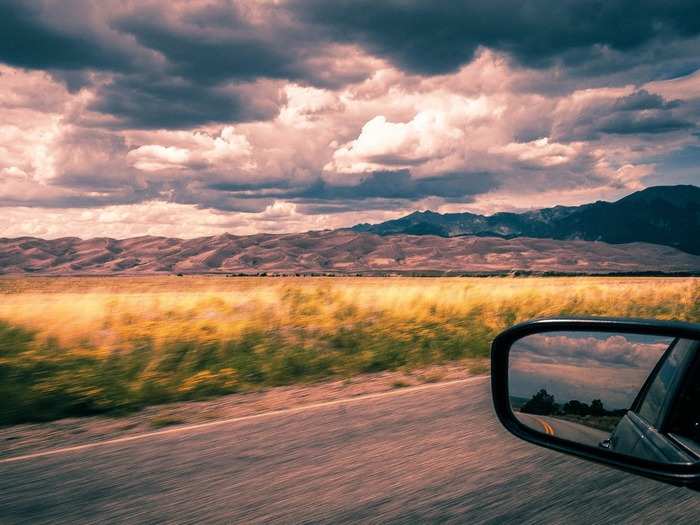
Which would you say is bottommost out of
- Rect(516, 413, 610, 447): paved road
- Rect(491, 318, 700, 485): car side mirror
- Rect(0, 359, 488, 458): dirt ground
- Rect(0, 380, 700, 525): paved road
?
Rect(0, 359, 488, 458): dirt ground

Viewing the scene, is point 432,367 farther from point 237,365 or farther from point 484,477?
point 484,477

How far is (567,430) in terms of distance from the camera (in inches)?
94.0

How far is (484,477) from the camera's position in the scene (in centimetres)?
394

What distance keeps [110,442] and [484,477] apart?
2.96 metres

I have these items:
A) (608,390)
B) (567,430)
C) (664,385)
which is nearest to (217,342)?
(567,430)

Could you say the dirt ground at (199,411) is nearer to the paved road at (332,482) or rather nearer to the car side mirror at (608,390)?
the paved road at (332,482)

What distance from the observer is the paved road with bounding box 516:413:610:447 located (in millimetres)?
2289

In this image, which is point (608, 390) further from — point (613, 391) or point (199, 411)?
point (199, 411)

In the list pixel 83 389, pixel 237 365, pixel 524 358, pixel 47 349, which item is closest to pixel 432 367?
pixel 237 365

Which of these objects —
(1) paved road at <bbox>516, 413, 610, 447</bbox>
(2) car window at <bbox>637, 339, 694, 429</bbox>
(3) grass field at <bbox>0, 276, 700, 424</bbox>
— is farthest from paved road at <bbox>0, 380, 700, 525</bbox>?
(3) grass field at <bbox>0, 276, 700, 424</bbox>

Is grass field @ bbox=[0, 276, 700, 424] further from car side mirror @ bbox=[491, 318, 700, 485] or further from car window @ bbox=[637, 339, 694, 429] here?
car window @ bbox=[637, 339, 694, 429]

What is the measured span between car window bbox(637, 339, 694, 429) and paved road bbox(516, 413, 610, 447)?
0.17 meters

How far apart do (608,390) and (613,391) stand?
0.02m

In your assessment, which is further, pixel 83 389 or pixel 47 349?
pixel 47 349
